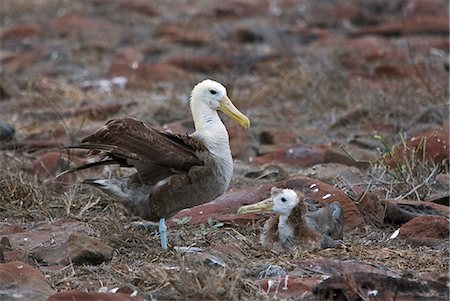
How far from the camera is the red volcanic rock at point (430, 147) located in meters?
8.55

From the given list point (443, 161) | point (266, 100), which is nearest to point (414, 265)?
point (443, 161)

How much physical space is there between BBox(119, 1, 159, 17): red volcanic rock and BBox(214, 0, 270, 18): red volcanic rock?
0.92 metres

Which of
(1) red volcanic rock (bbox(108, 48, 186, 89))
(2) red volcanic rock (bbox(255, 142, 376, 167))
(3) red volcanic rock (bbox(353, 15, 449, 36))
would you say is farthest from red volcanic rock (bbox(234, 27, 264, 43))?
(2) red volcanic rock (bbox(255, 142, 376, 167))

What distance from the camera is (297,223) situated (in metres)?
6.96

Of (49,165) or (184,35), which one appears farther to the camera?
(184,35)

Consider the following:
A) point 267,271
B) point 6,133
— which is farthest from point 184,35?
point 267,271

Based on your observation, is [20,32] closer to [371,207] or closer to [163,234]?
[371,207]

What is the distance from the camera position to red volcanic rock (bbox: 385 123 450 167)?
8547 mm

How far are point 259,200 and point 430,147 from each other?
167cm

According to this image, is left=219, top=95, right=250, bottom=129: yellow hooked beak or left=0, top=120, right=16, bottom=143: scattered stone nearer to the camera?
left=219, top=95, right=250, bottom=129: yellow hooked beak

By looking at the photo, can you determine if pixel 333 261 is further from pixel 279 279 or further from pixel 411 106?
pixel 411 106

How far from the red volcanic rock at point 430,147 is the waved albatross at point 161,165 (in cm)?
176

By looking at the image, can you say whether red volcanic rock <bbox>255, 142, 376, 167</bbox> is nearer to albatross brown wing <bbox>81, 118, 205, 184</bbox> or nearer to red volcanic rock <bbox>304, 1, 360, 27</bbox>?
albatross brown wing <bbox>81, 118, 205, 184</bbox>

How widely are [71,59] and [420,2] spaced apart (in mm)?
5625
